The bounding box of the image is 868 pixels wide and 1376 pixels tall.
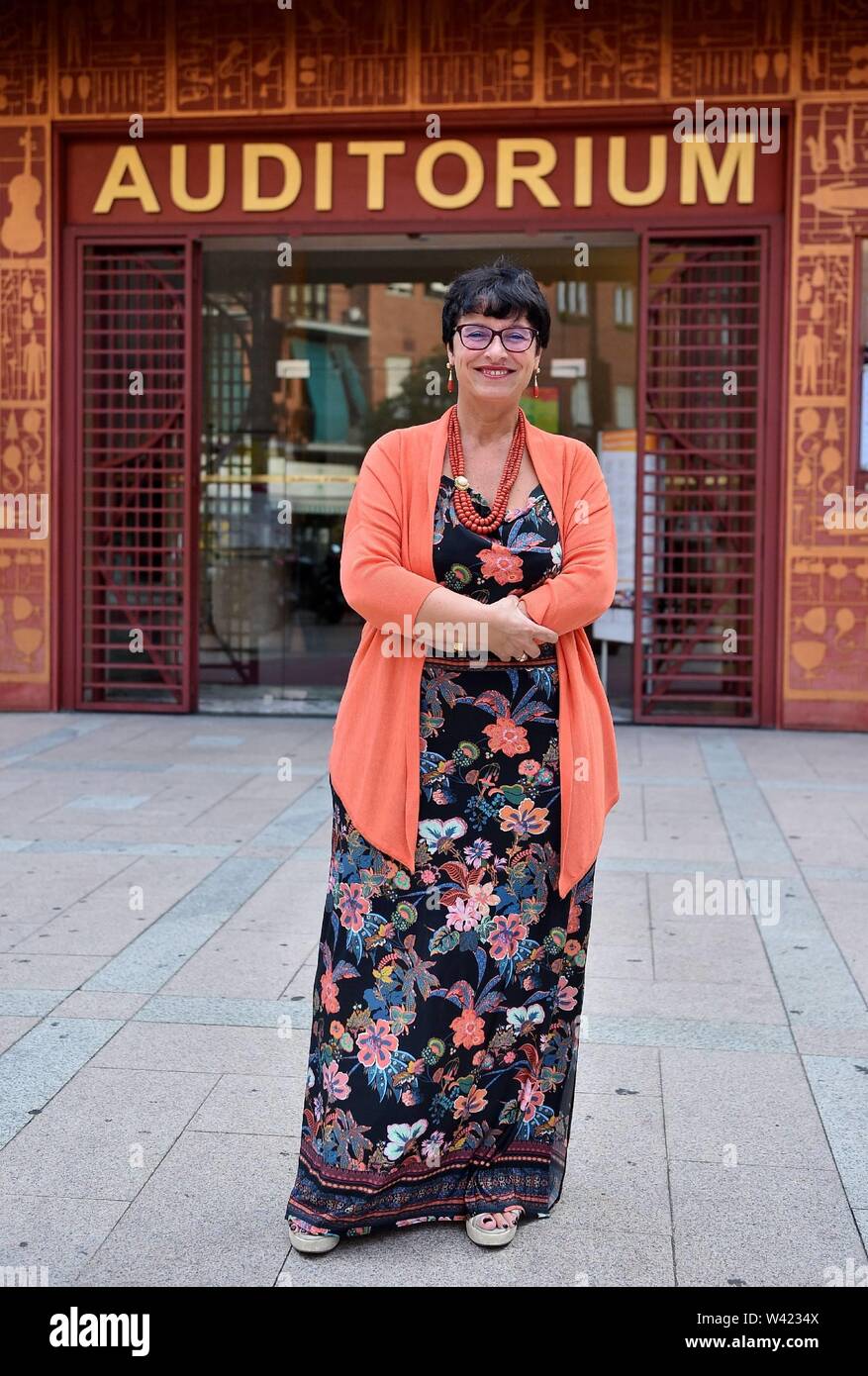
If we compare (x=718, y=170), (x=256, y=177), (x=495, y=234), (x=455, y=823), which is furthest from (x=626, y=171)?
(x=455, y=823)

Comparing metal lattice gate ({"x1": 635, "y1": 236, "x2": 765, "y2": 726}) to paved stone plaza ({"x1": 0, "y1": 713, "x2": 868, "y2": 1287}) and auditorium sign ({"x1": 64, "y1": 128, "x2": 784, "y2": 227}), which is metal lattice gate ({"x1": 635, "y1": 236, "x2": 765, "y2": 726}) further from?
paved stone plaza ({"x1": 0, "y1": 713, "x2": 868, "y2": 1287})

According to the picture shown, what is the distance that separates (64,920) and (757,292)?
6.92 metres

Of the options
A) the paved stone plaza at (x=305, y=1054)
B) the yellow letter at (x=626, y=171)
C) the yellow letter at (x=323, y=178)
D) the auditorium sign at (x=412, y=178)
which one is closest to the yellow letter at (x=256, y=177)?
the auditorium sign at (x=412, y=178)

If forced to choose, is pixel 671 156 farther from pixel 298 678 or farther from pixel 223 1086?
pixel 223 1086

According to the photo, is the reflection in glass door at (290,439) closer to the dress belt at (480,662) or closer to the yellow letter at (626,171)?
the yellow letter at (626,171)

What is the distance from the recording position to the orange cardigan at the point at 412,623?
3.01 metres

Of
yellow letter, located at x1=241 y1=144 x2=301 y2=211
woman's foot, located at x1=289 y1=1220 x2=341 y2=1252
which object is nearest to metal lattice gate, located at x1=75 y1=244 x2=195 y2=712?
yellow letter, located at x1=241 y1=144 x2=301 y2=211

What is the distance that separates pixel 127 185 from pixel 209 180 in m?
0.58

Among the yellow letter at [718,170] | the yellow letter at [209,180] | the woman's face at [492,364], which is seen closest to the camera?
the woman's face at [492,364]

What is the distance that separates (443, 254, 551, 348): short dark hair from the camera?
121 inches

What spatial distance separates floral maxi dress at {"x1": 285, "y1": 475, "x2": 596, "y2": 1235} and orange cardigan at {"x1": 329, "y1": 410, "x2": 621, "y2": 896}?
0.11 feet

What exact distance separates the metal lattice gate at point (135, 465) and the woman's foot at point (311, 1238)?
7.97 metres

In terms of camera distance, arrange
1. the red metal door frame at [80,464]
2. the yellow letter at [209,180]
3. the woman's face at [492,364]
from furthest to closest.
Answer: the red metal door frame at [80,464], the yellow letter at [209,180], the woman's face at [492,364]

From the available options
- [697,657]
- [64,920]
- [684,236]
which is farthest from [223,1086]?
[684,236]
